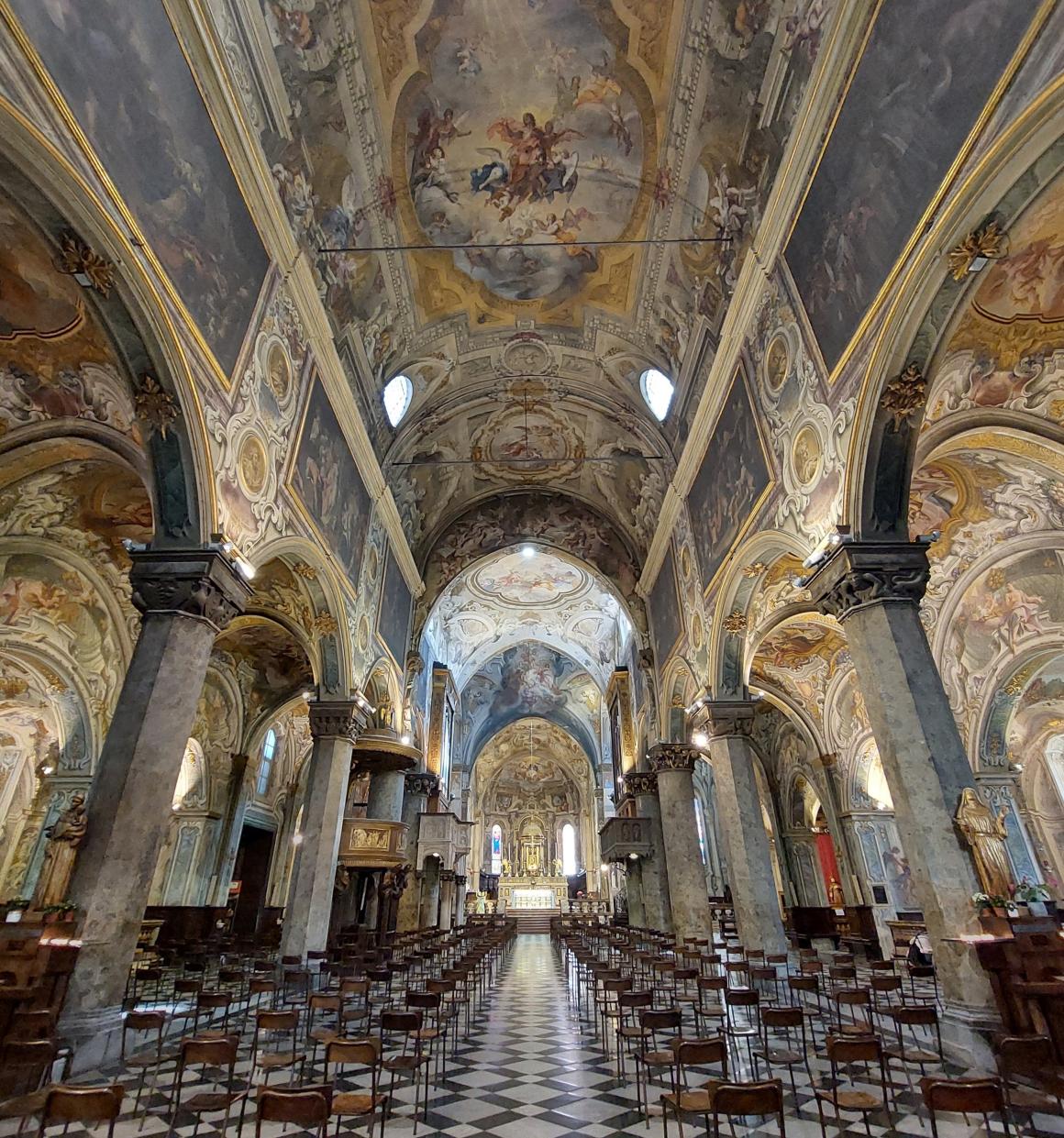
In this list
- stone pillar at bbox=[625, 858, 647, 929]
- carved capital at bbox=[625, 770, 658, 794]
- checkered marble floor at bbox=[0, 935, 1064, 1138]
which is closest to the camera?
checkered marble floor at bbox=[0, 935, 1064, 1138]

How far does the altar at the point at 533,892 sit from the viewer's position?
40.4 metres

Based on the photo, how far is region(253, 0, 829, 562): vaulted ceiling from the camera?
399 inches

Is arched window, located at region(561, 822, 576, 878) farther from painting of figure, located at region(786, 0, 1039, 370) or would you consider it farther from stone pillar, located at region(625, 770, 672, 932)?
painting of figure, located at region(786, 0, 1039, 370)

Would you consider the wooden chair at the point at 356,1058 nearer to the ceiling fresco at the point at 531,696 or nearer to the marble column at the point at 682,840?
the marble column at the point at 682,840

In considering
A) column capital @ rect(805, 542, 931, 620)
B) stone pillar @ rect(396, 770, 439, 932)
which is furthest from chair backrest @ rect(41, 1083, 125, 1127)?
stone pillar @ rect(396, 770, 439, 932)

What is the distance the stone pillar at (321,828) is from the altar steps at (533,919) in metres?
28.4

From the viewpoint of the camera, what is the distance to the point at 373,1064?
474 centimetres

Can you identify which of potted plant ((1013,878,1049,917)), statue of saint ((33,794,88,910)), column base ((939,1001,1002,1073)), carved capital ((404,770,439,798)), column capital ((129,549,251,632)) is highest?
carved capital ((404,770,439,798))

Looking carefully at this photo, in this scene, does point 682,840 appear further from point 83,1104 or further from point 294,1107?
point 83,1104

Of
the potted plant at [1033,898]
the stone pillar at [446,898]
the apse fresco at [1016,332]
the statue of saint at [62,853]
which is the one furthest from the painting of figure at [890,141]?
the stone pillar at [446,898]

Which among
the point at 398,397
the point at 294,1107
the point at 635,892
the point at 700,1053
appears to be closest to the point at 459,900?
the point at 635,892

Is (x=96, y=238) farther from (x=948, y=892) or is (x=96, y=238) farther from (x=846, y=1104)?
(x=948, y=892)

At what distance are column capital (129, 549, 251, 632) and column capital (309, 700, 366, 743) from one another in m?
5.66

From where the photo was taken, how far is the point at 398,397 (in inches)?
658
